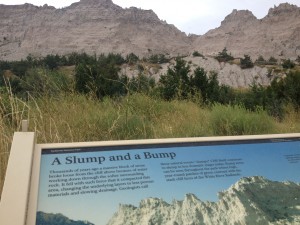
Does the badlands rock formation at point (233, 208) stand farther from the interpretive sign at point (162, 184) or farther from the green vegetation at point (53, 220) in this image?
the green vegetation at point (53, 220)

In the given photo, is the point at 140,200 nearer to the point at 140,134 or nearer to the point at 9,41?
the point at 140,134

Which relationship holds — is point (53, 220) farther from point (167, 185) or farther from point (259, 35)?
point (259, 35)

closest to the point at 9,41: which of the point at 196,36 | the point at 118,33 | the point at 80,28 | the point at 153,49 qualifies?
the point at 80,28

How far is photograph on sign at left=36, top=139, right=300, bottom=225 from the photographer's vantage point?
147 cm

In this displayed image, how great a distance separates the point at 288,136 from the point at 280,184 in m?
0.36

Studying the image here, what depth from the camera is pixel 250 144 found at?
1.96m

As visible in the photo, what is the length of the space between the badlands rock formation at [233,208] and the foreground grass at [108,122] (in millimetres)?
991

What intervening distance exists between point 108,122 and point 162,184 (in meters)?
2.54

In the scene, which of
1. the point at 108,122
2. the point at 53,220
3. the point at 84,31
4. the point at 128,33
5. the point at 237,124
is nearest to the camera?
the point at 53,220

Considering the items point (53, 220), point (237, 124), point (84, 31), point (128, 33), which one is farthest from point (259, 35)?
point (53, 220)

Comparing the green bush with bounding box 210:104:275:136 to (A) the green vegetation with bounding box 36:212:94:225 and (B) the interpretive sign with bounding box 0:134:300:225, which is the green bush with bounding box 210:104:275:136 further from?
(A) the green vegetation with bounding box 36:212:94:225

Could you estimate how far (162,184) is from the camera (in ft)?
5.33

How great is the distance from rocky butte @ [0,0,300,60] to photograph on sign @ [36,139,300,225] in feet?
140

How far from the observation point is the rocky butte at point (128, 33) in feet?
152
